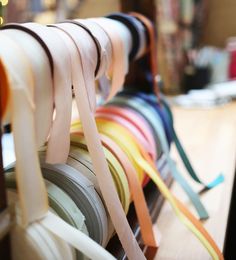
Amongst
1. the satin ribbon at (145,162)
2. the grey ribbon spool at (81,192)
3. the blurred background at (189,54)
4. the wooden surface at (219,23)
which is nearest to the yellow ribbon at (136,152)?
the satin ribbon at (145,162)

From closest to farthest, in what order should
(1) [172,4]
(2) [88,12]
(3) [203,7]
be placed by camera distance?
(2) [88,12] → (1) [172,4] → (3) [203,7]

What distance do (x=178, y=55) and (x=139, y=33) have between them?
0.96 metres

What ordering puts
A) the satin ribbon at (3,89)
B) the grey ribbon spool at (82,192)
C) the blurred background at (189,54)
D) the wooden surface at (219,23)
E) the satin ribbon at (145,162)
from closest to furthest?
the satin ribbon at (3,89) < the grey ribbon spool at (82,192) < the satin ribbon at (145,162) < the blurred background at (189,54) < the wooden surface at (219,23)

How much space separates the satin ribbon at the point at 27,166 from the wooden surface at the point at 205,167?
0.22 meters

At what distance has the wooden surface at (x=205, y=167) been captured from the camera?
554 mm

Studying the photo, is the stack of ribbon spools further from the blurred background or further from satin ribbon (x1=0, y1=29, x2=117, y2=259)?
the blurred background

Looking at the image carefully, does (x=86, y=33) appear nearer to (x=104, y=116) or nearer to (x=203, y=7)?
(x=104, y=116)

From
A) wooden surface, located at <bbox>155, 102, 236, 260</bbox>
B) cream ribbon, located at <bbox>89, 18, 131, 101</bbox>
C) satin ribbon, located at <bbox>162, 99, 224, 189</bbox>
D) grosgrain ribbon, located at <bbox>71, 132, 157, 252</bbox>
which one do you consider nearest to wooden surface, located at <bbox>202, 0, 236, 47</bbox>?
wooden surface, located at <bbox>155, 102, 236, 260</bbox>

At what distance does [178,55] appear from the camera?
5.17 feet

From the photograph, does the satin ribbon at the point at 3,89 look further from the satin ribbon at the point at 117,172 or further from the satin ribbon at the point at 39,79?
the satin ribbon at the point at 117,172

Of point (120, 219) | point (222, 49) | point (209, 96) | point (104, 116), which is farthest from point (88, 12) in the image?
point (120, 219)

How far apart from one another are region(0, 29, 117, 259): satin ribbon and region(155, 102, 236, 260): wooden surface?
22 centimetres

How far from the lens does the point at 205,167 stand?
849 mm

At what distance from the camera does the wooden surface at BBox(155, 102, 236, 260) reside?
55 cm
